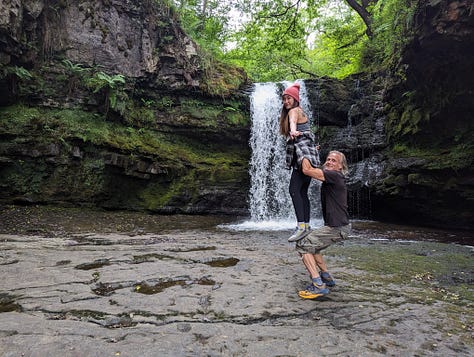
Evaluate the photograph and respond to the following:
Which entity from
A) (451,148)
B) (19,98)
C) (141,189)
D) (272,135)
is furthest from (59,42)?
(451,148)

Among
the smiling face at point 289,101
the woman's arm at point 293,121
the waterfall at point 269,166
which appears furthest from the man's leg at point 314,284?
the waterfall at point 269,166

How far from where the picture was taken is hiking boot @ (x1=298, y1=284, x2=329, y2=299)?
3.12m

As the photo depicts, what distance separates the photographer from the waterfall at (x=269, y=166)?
12305 millimetres

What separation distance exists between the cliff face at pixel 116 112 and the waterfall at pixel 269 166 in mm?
441

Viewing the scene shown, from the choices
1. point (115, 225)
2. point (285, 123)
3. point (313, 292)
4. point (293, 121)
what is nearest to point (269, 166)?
point (115, 225)

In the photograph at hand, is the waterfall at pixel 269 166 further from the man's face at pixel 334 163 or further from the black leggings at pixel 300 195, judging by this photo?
the man's face at pixel 334 163

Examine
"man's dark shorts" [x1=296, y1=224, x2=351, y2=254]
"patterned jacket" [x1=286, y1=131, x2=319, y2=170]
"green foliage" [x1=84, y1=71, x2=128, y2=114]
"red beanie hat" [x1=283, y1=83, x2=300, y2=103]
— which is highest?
"green foliage" [x1=84, y1=71, x2=128, y2=114]

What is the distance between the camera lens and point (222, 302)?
9.83 feet

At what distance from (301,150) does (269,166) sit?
9.37m

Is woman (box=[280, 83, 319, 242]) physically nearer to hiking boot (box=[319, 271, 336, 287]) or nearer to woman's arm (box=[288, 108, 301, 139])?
woman's arm (box=[288, 108, 301, 139])

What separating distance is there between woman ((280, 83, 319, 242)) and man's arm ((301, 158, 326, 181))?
7 cm

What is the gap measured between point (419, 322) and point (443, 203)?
851cm

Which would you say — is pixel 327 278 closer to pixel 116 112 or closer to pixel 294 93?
pixel 294 93

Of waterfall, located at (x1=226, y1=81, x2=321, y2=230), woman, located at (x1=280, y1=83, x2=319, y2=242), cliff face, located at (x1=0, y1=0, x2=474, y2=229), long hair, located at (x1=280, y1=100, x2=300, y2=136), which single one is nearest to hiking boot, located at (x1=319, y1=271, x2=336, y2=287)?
woman, located at (x1=280, y1=83, x2=319, y2=242)
